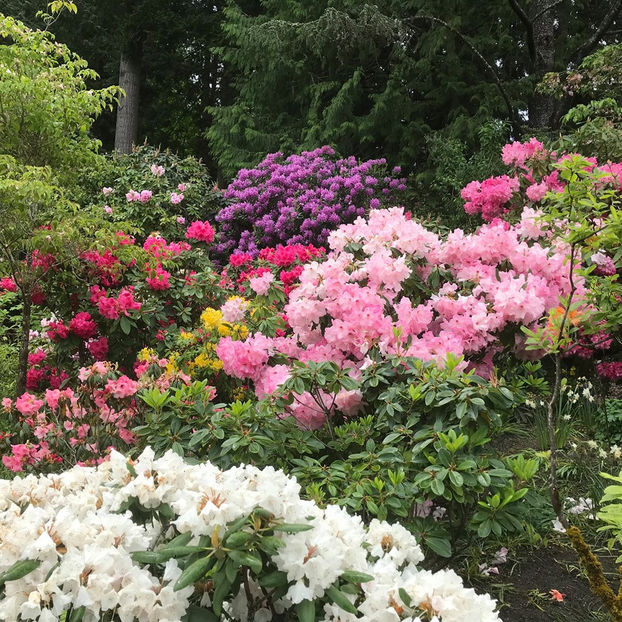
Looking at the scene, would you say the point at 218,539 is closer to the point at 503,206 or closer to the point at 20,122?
the point at 20,122

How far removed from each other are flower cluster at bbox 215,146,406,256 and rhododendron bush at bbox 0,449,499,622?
7114 millimetres

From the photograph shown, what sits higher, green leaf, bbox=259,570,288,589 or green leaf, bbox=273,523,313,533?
green leaf, bbox=273,523,313,533

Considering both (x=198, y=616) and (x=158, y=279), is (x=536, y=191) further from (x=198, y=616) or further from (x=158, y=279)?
(x=198, y=616)

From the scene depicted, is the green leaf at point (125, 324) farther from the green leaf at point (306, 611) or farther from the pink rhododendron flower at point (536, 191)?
the pink rhododendron flower at point (536, 191)

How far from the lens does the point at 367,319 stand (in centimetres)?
249

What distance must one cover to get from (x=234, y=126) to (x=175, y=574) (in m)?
11.9

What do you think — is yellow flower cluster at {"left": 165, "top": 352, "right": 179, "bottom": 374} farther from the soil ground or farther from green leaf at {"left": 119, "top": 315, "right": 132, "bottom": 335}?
the soil ground

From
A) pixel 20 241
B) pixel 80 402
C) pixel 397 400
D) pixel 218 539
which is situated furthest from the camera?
pixel 20 241

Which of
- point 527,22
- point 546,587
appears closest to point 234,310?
point 546,587

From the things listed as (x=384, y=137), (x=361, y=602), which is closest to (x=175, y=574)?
(x=361, y=602)

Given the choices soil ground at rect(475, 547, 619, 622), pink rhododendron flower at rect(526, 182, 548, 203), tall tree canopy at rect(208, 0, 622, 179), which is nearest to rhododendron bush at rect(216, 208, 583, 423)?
soil ground at rect(475, 547, 619, 622)

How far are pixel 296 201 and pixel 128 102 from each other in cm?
695

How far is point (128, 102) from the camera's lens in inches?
542

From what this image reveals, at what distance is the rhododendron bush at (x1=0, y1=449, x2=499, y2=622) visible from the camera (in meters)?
1.12
